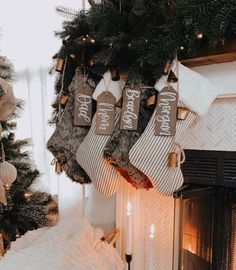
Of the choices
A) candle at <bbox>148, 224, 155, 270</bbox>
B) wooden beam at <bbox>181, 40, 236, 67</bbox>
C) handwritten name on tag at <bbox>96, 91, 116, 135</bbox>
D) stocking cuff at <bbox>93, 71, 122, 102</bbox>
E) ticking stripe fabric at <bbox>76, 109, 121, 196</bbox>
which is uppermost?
wooden beam at <bbox>181, 40, 236, 67</bbox>

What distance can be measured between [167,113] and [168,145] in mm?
108

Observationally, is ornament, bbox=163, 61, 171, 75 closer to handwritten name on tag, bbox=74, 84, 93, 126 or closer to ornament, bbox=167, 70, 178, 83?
ornament, bbox=167, 70, 178, 83

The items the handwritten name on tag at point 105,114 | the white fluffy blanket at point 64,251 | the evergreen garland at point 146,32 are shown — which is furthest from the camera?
the handwritten name on tag at point 105,114

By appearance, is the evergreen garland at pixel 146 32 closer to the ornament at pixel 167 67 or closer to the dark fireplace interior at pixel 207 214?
the ornament at pixel 167 67

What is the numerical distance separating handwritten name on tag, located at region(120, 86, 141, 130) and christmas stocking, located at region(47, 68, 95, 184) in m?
0.27

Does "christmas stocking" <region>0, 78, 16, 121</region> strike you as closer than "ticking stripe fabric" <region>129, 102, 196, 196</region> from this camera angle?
No

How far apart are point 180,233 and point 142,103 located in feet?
1.79

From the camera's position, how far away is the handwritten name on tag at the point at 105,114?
129 cm

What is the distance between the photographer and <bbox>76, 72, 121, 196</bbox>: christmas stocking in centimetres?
127

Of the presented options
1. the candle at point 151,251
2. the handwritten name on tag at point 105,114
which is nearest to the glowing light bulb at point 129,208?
the candle at point 151,251

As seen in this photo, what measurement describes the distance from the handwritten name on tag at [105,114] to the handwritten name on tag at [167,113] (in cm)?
22

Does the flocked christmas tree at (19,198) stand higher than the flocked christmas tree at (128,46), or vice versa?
the flocked christmas tree at (128,46)

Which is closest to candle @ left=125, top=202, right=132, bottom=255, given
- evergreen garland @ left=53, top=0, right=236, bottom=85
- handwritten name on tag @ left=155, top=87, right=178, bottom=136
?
handwritten name on tag @ left=155, top=87, right=178, bottom=136

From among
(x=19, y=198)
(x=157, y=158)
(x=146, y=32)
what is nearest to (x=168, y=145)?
(x=157, y=158)
